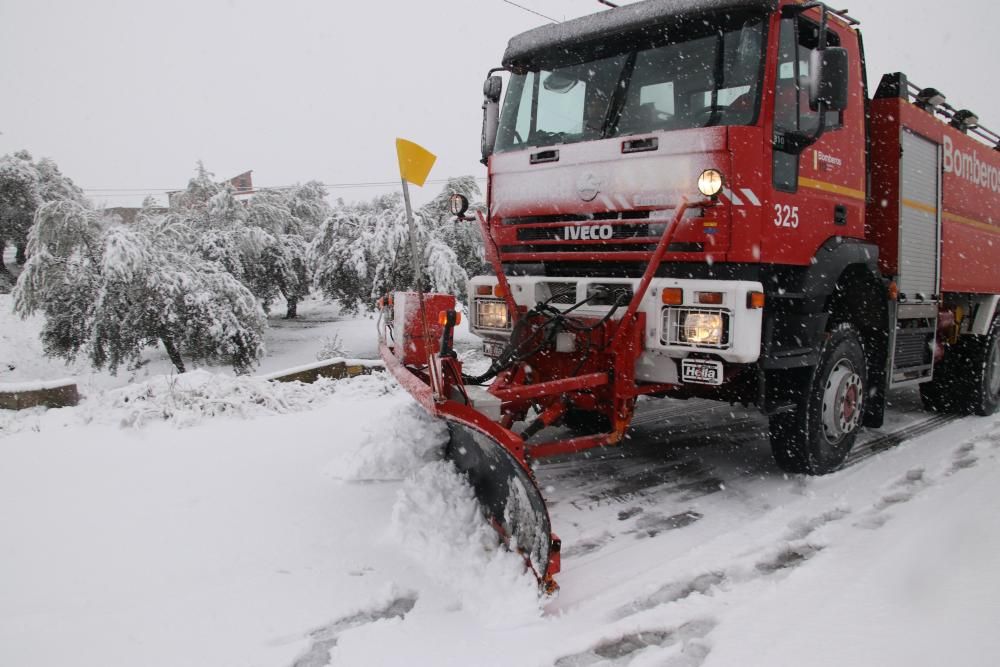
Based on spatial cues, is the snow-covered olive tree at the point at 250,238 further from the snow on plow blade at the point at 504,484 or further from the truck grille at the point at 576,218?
the snow on plow blade at the point at 504,484

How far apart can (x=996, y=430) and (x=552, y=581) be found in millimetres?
5306

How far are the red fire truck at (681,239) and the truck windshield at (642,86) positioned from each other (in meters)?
0.01

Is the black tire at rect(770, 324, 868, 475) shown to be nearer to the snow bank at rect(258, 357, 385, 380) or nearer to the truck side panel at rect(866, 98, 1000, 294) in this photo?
the truck side panel at rect(866, 98, 1000, 294)

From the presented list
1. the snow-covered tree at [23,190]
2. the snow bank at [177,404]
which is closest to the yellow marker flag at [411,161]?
the snow bank at [177,404]

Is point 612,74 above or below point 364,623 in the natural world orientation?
above

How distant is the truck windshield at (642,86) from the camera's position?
4.12m

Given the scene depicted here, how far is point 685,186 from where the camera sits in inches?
160

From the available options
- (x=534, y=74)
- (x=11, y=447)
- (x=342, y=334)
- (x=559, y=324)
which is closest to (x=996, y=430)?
(x=559, y=324)

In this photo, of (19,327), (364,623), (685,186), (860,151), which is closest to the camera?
(364,623)

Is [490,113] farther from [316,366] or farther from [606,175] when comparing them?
[316,366]

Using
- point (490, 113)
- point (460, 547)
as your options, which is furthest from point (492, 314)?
point (460, 547)

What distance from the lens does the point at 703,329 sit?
3893 mm

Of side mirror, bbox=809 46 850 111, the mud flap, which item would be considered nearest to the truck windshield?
side mirror, bbox=809 46 850 111

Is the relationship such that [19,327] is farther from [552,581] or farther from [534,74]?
[552,581]
